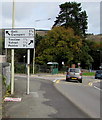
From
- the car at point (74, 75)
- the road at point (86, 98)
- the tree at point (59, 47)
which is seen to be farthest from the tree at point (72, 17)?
the road at point (86, 98)

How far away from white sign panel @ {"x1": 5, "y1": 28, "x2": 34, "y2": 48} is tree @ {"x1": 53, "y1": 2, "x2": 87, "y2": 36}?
51.4 meters

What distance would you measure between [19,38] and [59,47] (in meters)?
38.9

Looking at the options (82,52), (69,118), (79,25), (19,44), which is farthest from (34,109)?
(79,25)

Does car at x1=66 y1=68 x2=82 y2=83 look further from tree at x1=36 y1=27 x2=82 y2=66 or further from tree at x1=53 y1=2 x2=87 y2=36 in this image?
tree at x1=53 y1=2 x2=87 y2=36

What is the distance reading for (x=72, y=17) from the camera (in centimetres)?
6594

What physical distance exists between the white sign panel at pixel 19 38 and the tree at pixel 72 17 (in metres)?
51.4

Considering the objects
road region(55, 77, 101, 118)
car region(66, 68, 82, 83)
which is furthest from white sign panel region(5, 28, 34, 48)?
car region(66, 68, 82, 83)

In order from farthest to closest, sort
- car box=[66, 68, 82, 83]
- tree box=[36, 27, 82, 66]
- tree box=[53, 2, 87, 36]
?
tree box=[53, 2, 87, 36] → tree box=[36, 27, 82, 66] → car box=[66, 68, 82, 83]

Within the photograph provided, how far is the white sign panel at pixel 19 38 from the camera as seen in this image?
12.8 meters

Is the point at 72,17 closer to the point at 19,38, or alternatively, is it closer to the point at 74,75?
the point at 74,75

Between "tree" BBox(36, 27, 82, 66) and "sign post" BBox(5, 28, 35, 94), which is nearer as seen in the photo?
"sign post" BBox(5, 28, 35, 94)

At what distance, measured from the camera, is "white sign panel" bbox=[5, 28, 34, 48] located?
12.8 metres

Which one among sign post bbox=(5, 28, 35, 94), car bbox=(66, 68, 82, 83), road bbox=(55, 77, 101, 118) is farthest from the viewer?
car bbox=(66, 68, 82, 83)

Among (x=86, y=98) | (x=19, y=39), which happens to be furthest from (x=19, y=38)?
(x=86, y=98)
